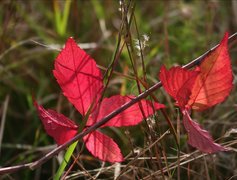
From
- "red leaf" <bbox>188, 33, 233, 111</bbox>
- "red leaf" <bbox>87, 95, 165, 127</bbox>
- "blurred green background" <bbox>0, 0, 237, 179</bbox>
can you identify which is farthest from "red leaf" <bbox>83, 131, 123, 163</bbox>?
"blurred green background" <bbox>0, 0, 237, 179</bbox>

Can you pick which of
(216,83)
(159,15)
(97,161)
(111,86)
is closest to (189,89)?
(216,83)

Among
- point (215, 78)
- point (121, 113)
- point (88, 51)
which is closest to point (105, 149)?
point (121, 113)

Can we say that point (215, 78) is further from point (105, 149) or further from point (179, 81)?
point (105, 149)

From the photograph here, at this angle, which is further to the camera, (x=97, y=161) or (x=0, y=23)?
(x=0, y=23)

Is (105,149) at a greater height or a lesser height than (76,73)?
lesser

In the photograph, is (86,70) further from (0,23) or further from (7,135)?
(0,23)

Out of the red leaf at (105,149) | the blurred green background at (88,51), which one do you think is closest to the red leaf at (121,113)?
the red leaf at (105,149)
